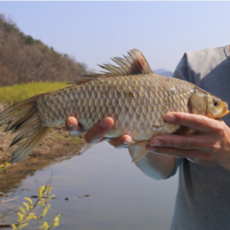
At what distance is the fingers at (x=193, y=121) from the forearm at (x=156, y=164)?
19.1 inches

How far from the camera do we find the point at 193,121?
1.26 metres

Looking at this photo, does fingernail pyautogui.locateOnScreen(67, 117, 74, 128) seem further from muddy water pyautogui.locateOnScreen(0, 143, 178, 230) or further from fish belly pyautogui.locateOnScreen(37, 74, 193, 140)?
muddy water pyautogui.locateOnScreen(0, 143, 178, 230)

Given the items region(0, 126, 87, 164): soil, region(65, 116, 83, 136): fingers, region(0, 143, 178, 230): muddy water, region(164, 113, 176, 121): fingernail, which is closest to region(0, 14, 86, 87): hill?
region(0, 126, 87, 164): soil

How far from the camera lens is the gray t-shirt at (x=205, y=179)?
64.7 inches

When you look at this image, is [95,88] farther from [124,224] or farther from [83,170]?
[83,170]

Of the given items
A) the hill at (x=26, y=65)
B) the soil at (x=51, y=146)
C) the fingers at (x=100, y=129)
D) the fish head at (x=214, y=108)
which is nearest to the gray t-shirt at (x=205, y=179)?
the fish head at (x=214, y=108)

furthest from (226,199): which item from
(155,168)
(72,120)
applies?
(72,120)

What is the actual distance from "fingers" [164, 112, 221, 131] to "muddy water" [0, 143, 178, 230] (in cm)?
204

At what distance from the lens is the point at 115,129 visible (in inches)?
52.4

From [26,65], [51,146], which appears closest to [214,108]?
[51,146]

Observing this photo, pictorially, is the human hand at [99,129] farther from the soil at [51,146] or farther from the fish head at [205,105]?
the soil at [51,146]

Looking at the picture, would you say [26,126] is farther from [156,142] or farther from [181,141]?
[181,141]

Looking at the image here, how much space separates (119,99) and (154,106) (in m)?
0.15

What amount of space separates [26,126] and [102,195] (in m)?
3.25
